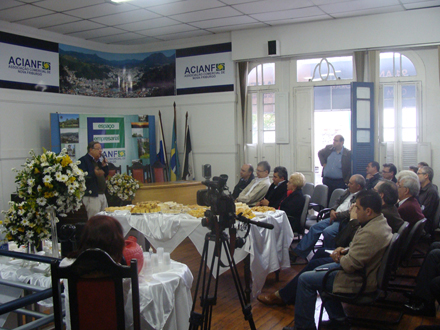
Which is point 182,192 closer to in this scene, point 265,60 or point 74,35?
point 265,60

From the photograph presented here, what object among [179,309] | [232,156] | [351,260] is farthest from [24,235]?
[232,156]

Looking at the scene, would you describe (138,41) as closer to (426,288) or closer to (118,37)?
(118,37)

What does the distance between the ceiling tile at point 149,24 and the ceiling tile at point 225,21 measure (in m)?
0.53

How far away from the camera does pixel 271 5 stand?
6.78 metres

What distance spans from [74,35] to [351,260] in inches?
296

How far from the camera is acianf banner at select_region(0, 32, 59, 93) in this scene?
7.38m

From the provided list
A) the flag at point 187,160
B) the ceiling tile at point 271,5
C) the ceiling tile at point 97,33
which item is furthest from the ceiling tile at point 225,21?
the flag at point 187,160

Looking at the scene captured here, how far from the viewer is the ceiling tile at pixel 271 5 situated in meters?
6.62

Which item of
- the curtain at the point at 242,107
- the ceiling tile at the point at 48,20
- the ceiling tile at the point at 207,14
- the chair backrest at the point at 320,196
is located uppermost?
the ceiling tile at the point at 207,14

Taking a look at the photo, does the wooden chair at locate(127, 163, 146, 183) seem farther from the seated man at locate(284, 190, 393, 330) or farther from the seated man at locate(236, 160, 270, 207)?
the seated man at locate(284, 190, 393, 330)

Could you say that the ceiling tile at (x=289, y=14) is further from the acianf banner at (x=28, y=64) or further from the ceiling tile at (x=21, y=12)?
the acianf banner at (x=28, y=64)

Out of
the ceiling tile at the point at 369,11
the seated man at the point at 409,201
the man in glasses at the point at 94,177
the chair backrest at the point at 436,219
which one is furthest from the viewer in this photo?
the ceiling tile at the point at 369,11

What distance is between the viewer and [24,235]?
9.77 feet

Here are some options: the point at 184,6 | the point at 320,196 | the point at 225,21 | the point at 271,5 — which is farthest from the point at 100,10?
the point at 320,196
